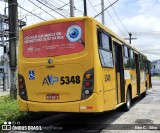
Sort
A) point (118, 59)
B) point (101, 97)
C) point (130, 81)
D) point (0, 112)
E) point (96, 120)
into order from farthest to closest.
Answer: point (130, 81), point (118, 59), point (96, 120), point (0, 112), point (101, 97)

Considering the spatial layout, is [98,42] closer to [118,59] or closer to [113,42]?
[113,42]

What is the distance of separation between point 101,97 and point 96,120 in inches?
88.0

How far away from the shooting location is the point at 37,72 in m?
9.52

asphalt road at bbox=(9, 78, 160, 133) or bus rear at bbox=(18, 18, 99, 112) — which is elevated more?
bus rear at bbox=(18, 18, 99, 112)

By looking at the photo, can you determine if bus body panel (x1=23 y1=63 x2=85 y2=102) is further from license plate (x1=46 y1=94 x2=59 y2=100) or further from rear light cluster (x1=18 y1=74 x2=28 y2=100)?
rear light cluster (x1=18 y1=74 x2=28 y2=100)

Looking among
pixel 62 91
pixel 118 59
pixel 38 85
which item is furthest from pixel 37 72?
pixel 118 59

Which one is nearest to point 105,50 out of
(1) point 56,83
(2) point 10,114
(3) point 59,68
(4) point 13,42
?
(3) point 59,68

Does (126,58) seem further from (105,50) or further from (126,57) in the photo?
(105,50)

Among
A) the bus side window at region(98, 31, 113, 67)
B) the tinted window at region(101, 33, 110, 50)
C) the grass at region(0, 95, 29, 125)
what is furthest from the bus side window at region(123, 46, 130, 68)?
the grass at region(0, 95, 29, 125)

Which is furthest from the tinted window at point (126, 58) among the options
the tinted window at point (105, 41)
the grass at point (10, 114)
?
the grass at point (10, 114)

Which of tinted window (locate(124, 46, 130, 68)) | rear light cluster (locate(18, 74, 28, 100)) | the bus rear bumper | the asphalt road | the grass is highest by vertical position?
tinted window (locate(124, 46, 130, 68))

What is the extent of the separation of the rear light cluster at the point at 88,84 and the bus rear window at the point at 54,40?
71 cm

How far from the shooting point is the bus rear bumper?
866cm

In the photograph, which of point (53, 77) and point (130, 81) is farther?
point (130, 81)
